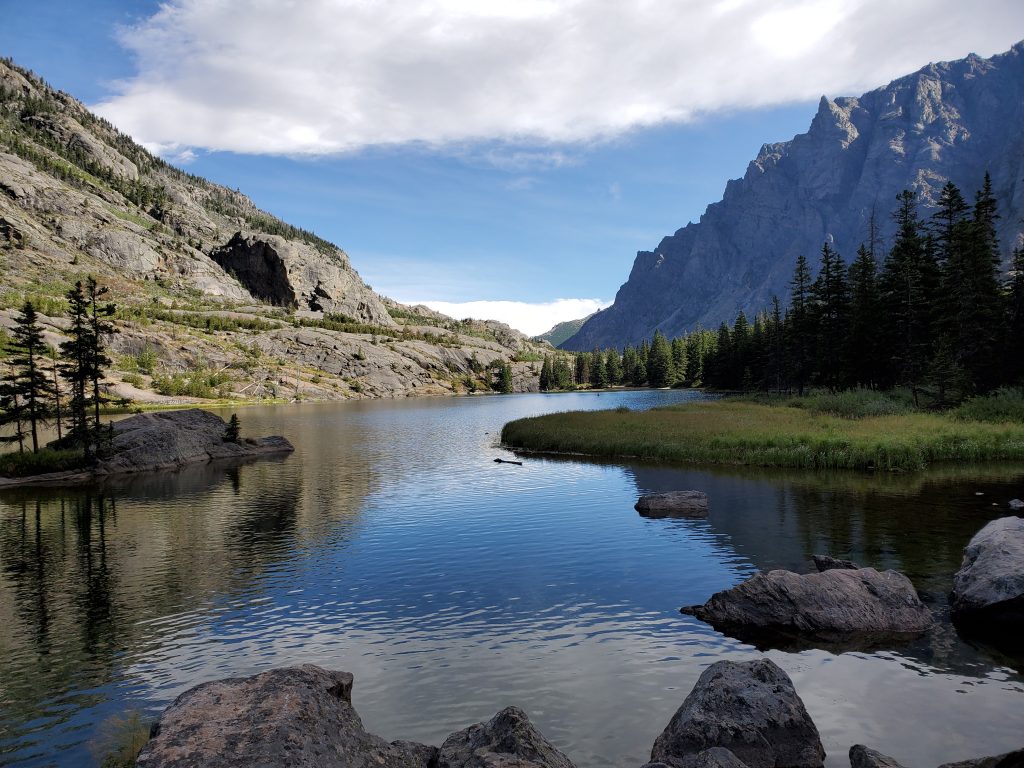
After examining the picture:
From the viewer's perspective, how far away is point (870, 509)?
97.9 ft

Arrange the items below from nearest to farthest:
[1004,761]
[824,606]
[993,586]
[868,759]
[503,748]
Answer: [1004,761] < [503,748] < [868,759] < [993,586] < [824,606]

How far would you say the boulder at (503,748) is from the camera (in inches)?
335

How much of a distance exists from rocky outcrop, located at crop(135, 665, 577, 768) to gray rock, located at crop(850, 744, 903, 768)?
4796mm

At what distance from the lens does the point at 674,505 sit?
104ft

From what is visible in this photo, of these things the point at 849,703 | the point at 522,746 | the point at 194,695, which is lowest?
the point at 849,703

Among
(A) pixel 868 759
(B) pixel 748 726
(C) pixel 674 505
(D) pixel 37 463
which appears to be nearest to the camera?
(A) pixel 868 759

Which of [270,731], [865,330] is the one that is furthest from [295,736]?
[865,330]

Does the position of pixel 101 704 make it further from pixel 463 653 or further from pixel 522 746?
pixel 522 746

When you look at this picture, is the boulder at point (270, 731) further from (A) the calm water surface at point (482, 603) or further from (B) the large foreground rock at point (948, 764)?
(B) the large foreground rock at point (948, 764)

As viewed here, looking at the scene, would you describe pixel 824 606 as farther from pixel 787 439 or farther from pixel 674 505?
pixel 787 439

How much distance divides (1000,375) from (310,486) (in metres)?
64.9

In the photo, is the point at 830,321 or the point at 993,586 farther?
the point at 830,321

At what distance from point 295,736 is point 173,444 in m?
59.3

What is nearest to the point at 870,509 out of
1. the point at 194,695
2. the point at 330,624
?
the point at 330,624
